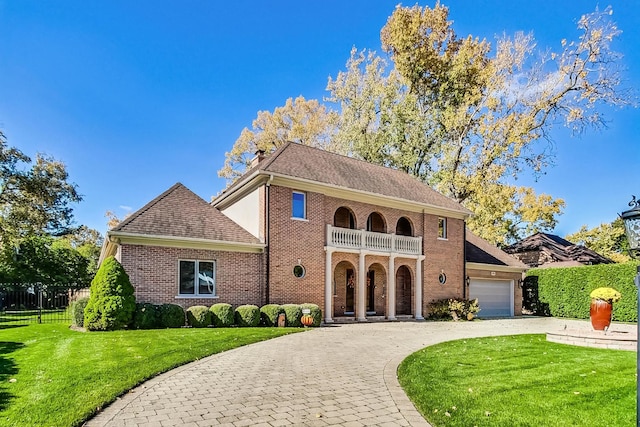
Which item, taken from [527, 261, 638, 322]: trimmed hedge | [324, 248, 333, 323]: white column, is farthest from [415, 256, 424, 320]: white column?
[527, 261, 638, 322]: trimmed hedge

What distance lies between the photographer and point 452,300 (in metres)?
22.9

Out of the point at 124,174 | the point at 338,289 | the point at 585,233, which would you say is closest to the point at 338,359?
the point at 338,289

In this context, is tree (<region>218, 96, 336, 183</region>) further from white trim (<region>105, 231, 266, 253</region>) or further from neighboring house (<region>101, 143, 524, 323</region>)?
white trim (<region>105, 231, 266, 253</region>)

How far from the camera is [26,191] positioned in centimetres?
3036

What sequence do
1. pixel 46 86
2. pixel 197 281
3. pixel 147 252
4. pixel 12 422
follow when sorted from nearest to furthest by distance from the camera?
pixel 12 422, pixel 147 252, pixel 197 281, pixel 46 86

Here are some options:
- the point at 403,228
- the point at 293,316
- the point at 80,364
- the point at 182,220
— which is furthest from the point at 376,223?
the point at 80,364

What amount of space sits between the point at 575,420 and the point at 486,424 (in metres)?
1.21

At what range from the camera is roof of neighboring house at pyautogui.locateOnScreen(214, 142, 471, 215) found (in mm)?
18625

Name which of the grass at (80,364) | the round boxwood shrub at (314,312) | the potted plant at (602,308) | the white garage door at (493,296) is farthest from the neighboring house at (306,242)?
the potted plant at (602,308)

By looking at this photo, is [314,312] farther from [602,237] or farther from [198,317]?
[602,237]

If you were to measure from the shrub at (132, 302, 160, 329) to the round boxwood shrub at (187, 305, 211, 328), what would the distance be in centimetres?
111

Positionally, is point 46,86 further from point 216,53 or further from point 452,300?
point 452,300

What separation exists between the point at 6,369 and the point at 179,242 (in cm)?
821

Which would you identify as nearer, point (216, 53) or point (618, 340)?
point (618, 340)
